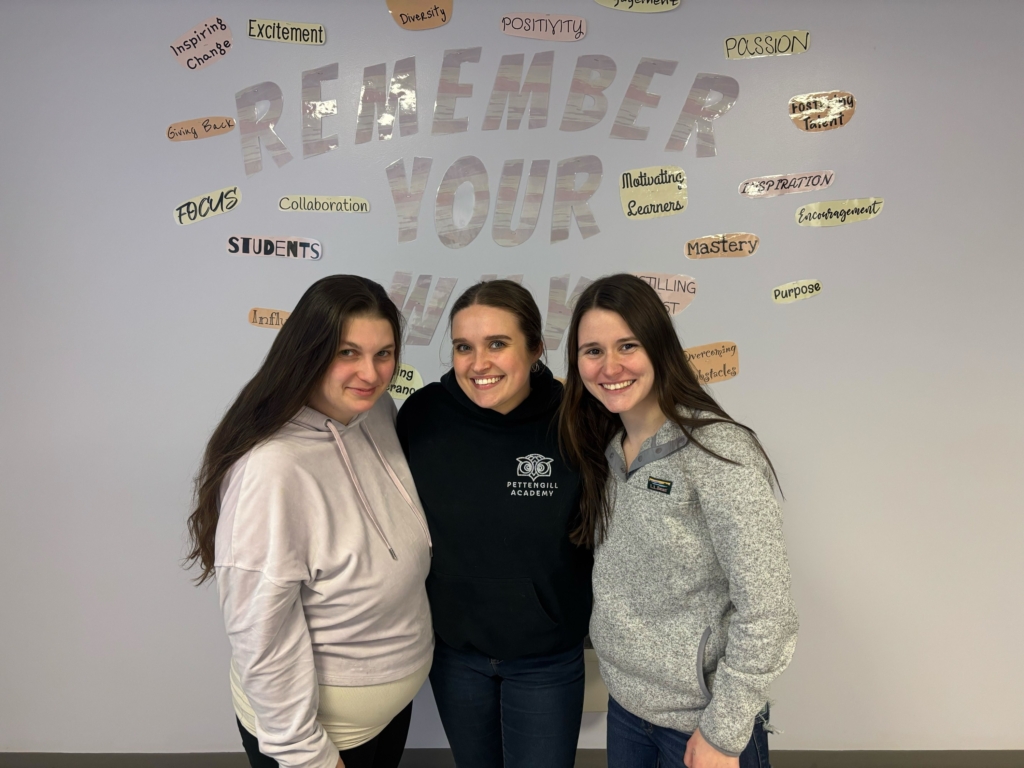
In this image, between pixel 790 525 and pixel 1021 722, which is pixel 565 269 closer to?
pixel 790 525

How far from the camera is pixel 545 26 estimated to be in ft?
5.45

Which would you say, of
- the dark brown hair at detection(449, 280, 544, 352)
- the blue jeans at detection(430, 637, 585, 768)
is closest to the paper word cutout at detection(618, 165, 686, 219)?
the dark brown hair at detection(449, 280, 544, 352)

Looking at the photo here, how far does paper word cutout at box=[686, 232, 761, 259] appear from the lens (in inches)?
67.8

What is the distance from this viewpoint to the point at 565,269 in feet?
5.70

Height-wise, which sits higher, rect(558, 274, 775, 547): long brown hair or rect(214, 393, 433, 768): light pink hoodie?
rect(558, 274, 775, 547): long brown hair

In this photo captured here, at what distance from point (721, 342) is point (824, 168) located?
600mm

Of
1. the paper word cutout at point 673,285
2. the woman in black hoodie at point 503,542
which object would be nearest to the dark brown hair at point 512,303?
the woman in black hoodie at point 503,542

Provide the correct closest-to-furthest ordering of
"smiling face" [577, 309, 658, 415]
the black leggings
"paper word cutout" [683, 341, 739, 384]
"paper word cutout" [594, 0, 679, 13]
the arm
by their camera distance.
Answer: the arm
"smiling face" [577, 309, 658, 415]
the black leggings
"paper word cutout" [594, 0, 679, 13]
"paper word cutout" [683, 341, 739, 384]

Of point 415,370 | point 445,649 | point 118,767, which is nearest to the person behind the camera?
point 445,649

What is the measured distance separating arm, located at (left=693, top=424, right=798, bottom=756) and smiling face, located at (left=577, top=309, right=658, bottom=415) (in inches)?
7.0

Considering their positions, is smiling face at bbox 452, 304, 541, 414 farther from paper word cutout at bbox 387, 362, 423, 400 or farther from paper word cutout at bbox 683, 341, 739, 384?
paper word cutout at bbox 683, 341, 739, 384

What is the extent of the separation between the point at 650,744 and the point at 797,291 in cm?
132

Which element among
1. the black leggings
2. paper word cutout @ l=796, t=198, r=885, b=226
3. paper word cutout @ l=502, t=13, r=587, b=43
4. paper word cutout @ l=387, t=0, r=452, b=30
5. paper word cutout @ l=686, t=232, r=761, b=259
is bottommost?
the black leggings

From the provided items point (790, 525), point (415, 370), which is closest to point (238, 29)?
point (415, 370)
